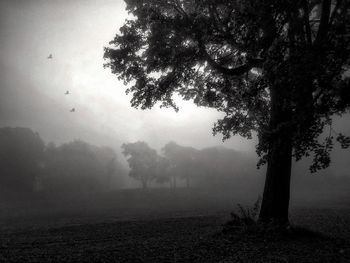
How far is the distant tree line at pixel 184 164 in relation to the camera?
344 feet

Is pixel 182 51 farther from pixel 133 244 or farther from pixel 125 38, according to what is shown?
pixel 133 244

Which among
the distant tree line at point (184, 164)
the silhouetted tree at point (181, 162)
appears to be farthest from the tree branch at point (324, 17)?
the silhouetted tree at point (181, 162)

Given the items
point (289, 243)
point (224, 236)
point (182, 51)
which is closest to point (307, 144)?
point (289, 243)

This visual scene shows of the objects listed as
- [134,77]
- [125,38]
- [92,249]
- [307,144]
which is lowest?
[92,249]

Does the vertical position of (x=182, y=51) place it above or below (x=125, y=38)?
below

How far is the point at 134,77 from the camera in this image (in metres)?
19.4

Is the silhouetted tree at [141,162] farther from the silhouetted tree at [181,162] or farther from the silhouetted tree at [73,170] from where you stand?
the silhouetted tree at [181,162]

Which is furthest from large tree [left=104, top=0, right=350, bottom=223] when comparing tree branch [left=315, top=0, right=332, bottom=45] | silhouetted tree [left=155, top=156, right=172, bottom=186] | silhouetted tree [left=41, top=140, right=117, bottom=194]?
silhouetted tree [left=155, top=156, right=172, bottom=186]

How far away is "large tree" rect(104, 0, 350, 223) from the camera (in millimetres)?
12094

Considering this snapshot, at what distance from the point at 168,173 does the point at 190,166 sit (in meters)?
10.8

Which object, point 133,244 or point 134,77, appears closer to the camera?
point 133,244

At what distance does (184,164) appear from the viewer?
12056cm

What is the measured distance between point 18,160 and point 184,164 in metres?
54.7

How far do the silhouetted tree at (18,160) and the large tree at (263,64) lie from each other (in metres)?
77.1
